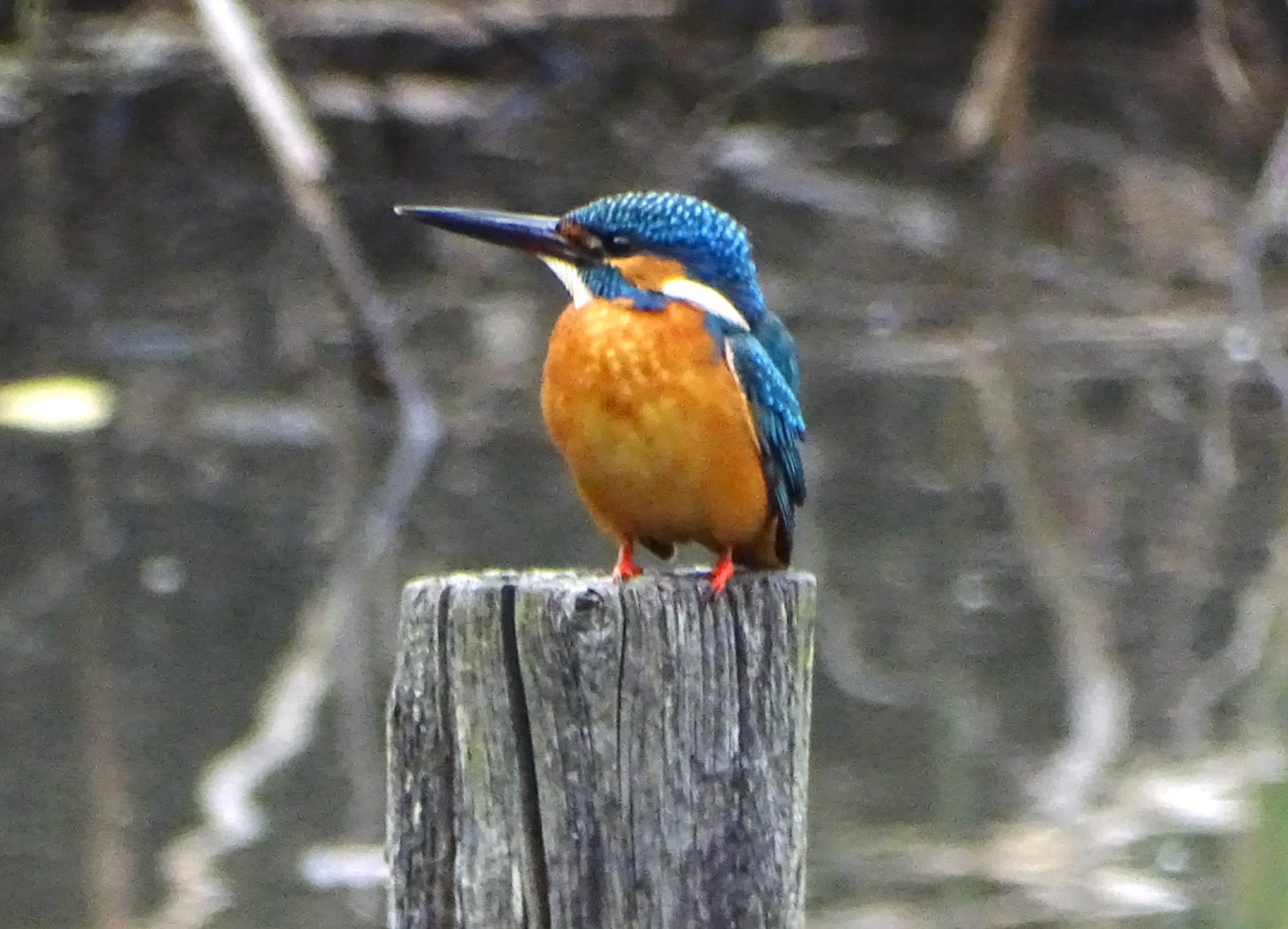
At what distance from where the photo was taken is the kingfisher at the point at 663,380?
2697 millimetres

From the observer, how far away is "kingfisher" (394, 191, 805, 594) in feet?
8.85

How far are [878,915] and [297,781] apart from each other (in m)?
1.68

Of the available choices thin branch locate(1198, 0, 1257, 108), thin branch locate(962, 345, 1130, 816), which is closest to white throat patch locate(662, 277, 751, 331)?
thin branch locate(962, 345, 1130, 816)

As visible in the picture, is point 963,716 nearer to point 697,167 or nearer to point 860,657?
point 860,657

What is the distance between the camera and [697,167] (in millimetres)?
12469

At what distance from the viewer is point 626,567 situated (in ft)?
8.85

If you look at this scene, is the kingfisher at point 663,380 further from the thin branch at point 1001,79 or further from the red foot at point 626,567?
the thin branch at point 1001,79

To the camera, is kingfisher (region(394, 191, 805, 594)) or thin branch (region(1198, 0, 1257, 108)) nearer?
kingfisher (region(394, 191, 805, 594))

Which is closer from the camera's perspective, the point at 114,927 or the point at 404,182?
the point at 114,927

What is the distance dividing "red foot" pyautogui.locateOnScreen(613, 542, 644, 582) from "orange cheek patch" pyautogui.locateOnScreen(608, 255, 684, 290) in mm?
363

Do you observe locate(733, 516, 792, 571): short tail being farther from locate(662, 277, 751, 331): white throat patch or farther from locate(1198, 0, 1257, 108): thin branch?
locate(1198, 0, 1257, 108): thin branch

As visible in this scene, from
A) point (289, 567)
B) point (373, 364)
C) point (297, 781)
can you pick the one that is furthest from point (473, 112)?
point (297, 781)

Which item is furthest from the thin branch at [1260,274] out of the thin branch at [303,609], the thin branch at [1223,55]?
the thin branch at [303,609]

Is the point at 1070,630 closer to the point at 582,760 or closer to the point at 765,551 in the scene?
the point at 765,551
